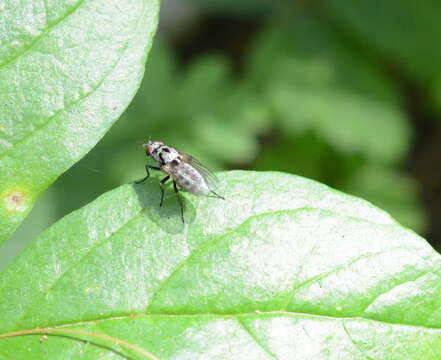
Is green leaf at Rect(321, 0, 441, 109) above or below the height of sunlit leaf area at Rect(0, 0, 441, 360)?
above

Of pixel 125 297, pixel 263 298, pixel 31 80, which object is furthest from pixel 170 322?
pixel 31 80

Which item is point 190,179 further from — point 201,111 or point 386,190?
point 386,190

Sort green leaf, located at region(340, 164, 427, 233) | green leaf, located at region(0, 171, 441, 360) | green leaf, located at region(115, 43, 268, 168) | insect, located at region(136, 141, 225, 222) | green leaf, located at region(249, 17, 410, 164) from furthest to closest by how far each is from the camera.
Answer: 1. green leaf, located at region(340, 164, 427, 233)
2. green leaf, located at region(249, 17, 410, 164)
3. green leaf, located at region(115, 43, 268, 168)
4. insect, located at region(136, 141, 225, 222)
5. green leaf, located at region(0, 171, 441, 360)

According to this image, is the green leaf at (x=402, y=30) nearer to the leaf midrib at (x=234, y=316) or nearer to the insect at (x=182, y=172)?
the insect at (x=182, y=172)

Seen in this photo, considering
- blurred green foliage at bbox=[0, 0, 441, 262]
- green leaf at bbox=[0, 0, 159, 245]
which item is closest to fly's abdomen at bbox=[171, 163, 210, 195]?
green leaf at bbox=[0, 0, 159, 245]

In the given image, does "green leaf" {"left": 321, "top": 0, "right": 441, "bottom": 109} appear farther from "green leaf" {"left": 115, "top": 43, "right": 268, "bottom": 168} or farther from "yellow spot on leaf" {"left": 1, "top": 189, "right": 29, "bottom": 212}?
"yellow spot on leaf" {"left": 1, "top": 189, "right": 29, "bottom": 212}

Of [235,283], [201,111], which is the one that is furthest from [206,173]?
[201,111]

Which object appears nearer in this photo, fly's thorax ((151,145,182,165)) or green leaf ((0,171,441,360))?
green leaf ((0,171,441,360))

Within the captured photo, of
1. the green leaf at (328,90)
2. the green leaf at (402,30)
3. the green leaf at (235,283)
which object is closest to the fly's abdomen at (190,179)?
the green leaf at (235,283)
